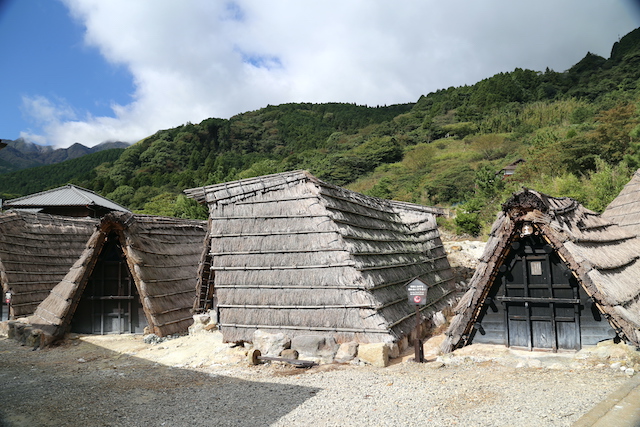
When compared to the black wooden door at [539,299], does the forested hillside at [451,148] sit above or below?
above

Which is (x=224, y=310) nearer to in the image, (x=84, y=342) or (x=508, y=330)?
(x=84, y=342)

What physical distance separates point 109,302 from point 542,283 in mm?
12532

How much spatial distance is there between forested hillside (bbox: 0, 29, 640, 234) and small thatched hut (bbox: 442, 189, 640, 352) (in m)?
14.1

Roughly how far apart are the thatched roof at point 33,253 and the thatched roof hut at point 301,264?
8.37 meters

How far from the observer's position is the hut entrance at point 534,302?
320 inches

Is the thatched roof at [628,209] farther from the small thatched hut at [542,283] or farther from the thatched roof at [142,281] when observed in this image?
the thatched roof at [142,281]

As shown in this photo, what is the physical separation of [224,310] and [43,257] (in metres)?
9.68

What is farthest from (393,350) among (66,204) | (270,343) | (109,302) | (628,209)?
(66,204)

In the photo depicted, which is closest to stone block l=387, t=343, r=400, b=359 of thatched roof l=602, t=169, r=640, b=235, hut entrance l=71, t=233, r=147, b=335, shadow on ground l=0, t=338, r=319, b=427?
shadow on ground l=0, t=338, r=319, b=427

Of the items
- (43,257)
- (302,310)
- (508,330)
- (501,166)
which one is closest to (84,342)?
(43,257)

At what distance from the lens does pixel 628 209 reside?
1379 centimetres

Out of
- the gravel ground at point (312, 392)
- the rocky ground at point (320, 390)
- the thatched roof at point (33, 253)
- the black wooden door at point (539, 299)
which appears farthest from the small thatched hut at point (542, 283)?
the thatched roof at point (33, 253)

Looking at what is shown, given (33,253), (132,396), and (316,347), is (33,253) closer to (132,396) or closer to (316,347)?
(132,396)

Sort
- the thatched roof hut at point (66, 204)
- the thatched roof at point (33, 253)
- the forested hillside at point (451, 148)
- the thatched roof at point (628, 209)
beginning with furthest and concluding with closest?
the forested hillside at point (451, 148), the thatched roof hut at point (66, 204), the thatched roof at point (33, 253), the thatched roof at point (628, 209)
